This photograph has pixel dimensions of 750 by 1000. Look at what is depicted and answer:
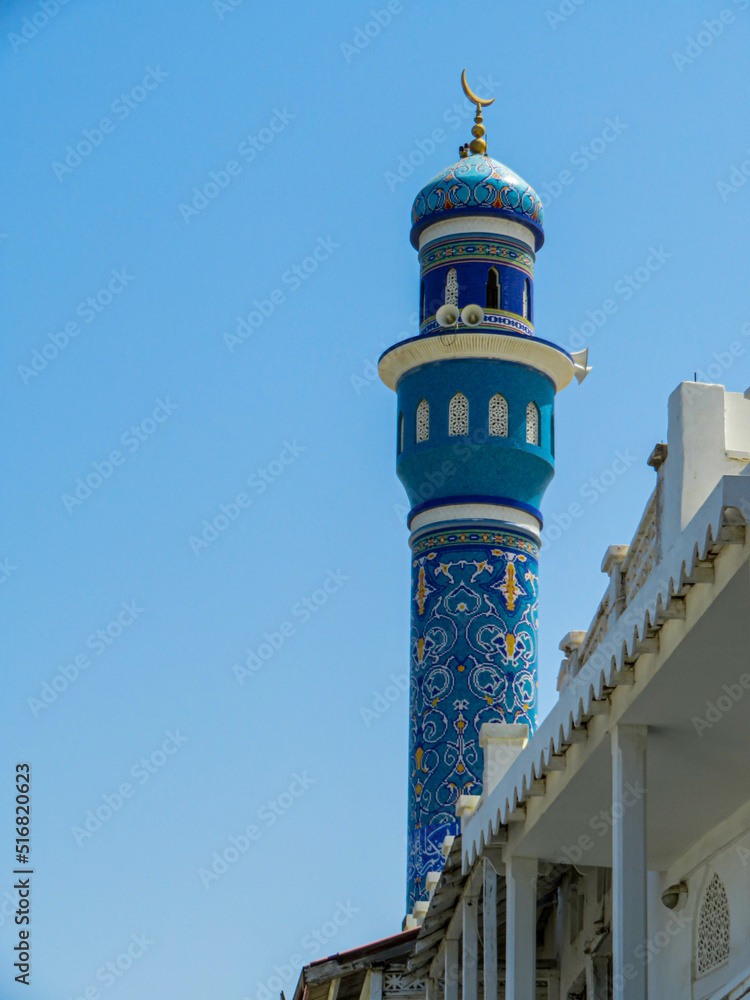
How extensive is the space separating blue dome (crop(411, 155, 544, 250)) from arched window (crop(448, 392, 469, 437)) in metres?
2.58

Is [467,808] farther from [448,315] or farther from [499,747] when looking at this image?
[448,315]

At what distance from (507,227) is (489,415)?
269cm

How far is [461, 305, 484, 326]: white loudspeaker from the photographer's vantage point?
2469 centimetres

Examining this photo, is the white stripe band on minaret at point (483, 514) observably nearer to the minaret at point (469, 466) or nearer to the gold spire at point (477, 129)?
the minaret at point (469, 466)

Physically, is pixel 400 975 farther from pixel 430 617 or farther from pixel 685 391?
pixel 685 391

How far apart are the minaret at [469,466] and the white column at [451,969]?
6987mm

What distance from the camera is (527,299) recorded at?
25.4 m

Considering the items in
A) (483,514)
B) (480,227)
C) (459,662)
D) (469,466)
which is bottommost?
(459,662)

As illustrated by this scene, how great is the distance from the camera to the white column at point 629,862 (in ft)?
32.8

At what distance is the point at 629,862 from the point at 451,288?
15699 mm

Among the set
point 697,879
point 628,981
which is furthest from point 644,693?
point 697,879

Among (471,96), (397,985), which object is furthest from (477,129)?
(397,985)
